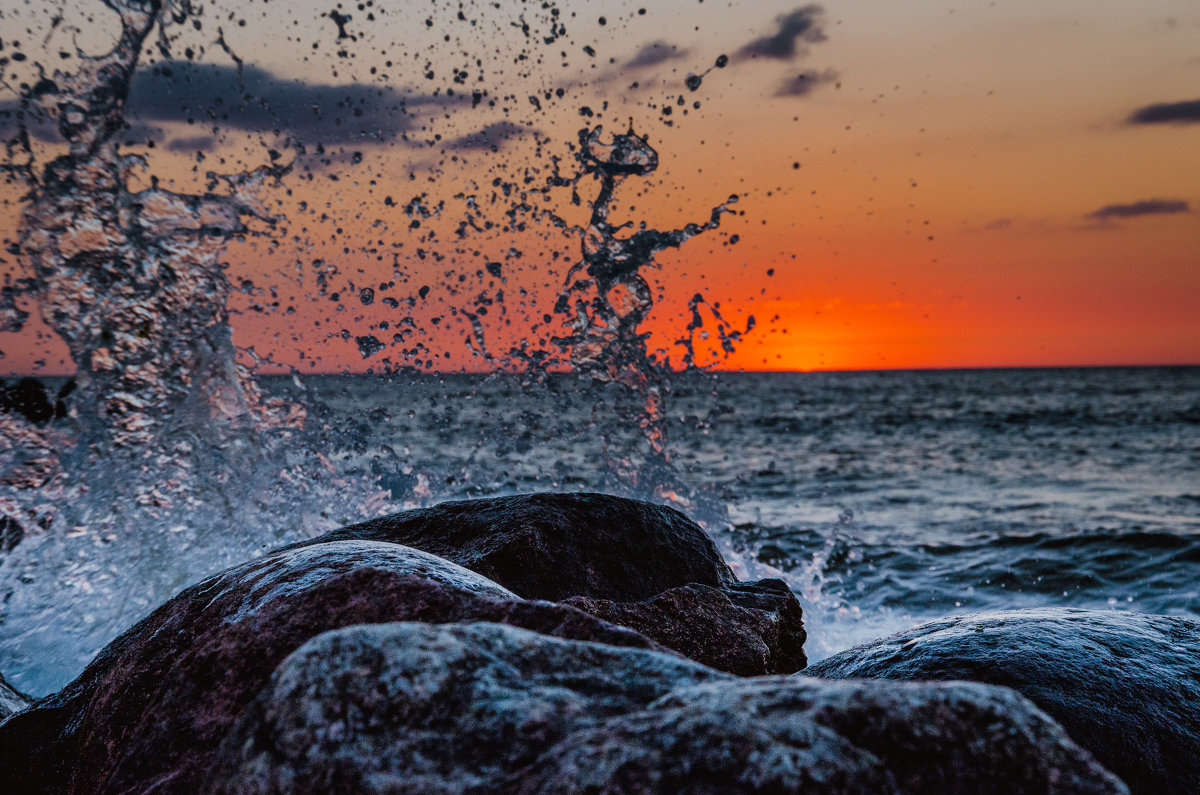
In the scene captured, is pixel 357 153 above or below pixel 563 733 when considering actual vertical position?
above

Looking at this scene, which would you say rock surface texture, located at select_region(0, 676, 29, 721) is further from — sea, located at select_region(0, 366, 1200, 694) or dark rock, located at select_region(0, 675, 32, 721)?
sea, located at select_region(0, 366, 1200, 694)

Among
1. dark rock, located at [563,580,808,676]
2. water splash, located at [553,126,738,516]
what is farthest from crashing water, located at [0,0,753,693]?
dark rock, located at [563,580,808,676]

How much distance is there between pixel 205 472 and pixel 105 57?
3.42 meters

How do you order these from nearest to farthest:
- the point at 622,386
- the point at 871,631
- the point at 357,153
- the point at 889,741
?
1. the point at 889,741
2. the point at 871,631
3. the point at 357,153
4. the point at 622,386

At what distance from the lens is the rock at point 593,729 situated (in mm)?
1030

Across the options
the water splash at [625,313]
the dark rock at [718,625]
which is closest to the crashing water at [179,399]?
the water splash at [625,313]

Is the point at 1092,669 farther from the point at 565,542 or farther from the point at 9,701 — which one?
the point at 9,701

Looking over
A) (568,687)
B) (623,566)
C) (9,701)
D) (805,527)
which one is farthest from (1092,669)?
(805,527)

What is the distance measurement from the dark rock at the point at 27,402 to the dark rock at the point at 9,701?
3.41 metres

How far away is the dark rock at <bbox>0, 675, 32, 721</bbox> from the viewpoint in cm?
308

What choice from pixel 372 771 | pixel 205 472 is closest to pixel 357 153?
pixel 205 472

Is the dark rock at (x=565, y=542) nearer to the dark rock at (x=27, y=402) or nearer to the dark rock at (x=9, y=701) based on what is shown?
the dark rock at (x=9, y=701)

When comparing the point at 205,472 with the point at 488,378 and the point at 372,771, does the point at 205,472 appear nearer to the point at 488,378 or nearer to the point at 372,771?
the point at 488,378

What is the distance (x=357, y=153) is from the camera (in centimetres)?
750
